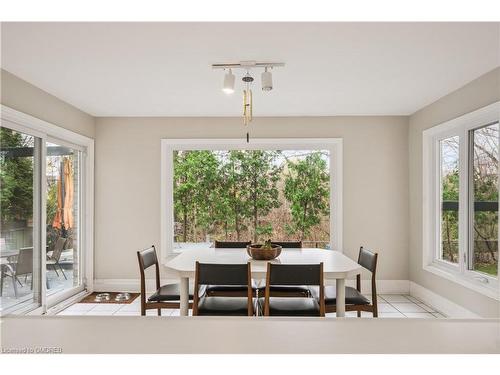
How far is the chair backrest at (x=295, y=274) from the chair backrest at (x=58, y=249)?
9.14 feet

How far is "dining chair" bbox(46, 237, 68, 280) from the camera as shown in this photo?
3780mm

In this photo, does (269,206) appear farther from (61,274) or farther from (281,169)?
(61,274)

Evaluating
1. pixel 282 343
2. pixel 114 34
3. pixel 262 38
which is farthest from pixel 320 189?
pixel 282 343

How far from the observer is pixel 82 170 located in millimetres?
4418

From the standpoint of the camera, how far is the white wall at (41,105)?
289 cm

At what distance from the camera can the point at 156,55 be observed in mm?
2494

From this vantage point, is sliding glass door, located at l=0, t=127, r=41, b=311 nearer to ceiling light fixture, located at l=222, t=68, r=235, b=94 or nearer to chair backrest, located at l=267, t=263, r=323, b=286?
ceiling light fixture, located at l=222, t=68, r=235, b=94

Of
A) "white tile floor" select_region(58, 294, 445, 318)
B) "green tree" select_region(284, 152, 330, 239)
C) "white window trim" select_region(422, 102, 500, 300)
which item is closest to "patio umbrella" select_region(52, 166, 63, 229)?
"white tile floor" select_region(58, 294, 445, 318)

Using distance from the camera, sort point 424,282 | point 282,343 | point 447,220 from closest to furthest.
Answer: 1. point 282,343
2. point 447,220
3. point 424,282

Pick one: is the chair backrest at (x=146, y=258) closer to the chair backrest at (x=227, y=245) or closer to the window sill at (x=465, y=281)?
the chair backrest at (x=227, y=245)

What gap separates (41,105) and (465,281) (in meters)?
4.37

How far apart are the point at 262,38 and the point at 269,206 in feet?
9.40

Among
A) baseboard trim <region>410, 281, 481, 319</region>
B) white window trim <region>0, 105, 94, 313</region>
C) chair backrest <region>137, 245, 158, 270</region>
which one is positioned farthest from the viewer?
baseboard trim <region>410, 281, 481, 319</region>

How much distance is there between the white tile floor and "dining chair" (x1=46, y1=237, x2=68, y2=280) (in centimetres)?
48
